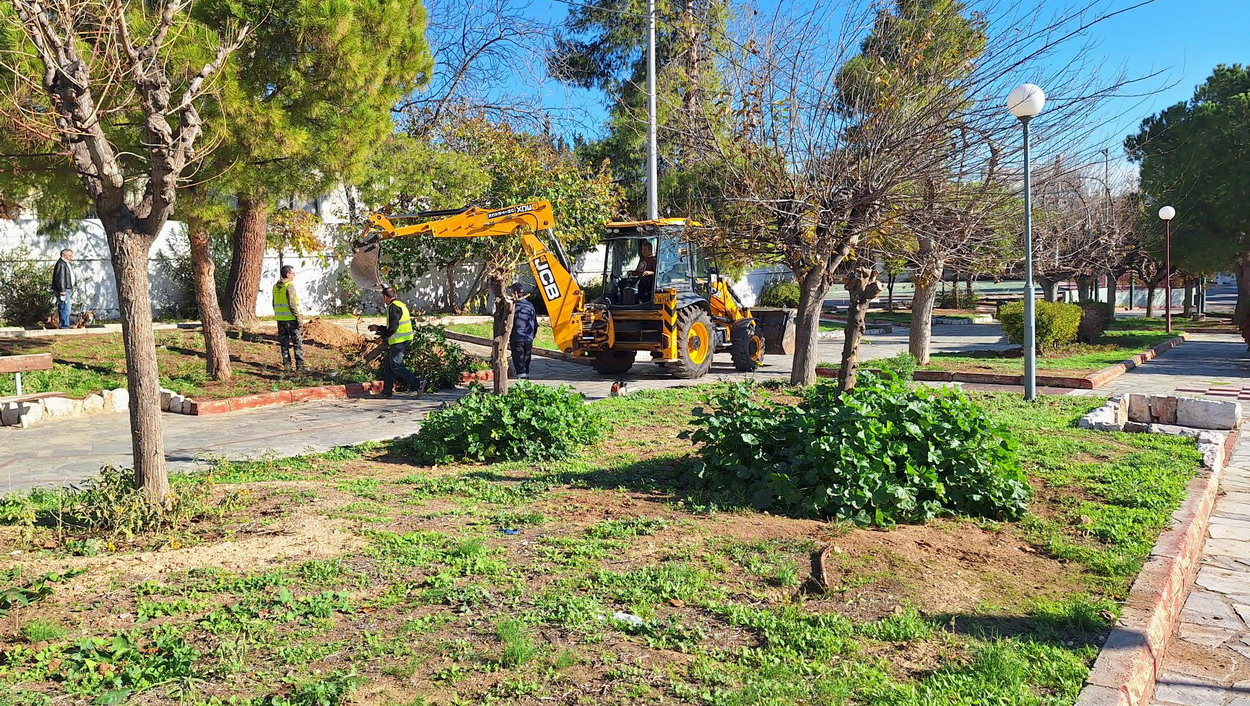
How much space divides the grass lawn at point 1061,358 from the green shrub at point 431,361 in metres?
7.74

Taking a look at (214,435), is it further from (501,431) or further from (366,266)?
(501,431)

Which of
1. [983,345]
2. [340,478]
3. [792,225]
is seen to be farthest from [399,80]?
[983,345]

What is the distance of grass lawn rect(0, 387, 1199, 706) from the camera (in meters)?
3.60

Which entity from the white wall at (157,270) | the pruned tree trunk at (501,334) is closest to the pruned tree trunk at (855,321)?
the pruned tree trunk at (501,334)

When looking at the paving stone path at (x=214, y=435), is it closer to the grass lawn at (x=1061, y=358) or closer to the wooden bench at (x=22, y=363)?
the wooden bench at (x=22, y=363)

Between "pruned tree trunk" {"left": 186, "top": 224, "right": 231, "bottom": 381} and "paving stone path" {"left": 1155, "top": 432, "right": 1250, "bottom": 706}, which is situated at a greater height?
"pruned tree trunk" {"left": 186, "top": 224, "right": 231, "bottom": 381}

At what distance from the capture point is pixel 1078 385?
1392 cm

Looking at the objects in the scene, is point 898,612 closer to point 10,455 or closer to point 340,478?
point 340,478

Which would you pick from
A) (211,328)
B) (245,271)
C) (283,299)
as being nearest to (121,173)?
(211,328)

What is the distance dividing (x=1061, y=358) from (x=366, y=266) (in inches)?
502

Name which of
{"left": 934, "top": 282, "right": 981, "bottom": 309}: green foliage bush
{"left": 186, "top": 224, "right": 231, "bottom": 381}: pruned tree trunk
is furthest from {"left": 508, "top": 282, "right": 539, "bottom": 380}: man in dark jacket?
{"left": 934, "top": 282, "right": 981, "bottom": 309}: green foliage bush

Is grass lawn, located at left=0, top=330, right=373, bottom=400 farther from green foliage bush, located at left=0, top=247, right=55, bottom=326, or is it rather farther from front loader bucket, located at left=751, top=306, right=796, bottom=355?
front loader bucket, located at left=751, top=306, right=796, bottom=355

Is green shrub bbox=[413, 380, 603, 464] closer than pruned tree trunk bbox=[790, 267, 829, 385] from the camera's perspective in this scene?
Yes

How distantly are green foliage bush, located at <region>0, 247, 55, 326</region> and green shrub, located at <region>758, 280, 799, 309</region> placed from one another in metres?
21.8
